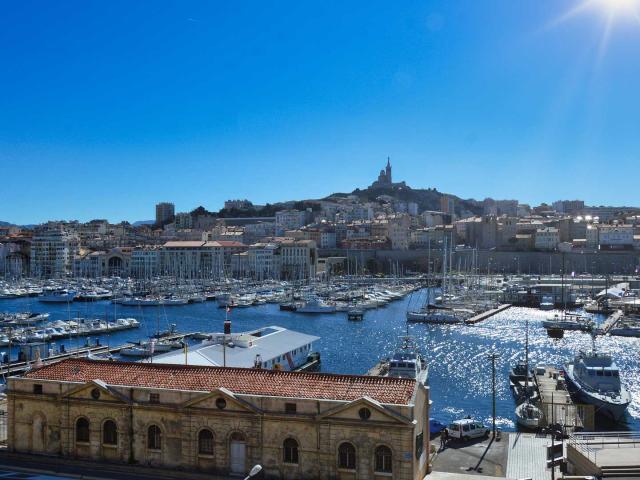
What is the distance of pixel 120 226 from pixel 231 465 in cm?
16807

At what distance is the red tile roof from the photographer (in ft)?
44.8

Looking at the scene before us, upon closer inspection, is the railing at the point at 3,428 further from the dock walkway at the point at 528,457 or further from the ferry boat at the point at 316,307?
the ferry boat at the point at 316,307

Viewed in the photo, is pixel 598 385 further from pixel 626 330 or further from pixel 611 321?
pixel 611 321

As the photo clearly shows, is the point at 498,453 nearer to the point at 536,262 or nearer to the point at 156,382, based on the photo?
the point at 156,382

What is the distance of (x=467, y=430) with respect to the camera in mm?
19562


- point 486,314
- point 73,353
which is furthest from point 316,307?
point 73,353

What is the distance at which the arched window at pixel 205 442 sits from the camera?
554 inches

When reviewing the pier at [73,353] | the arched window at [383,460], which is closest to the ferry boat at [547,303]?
the pier at [73,353]

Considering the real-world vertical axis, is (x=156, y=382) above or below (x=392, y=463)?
above

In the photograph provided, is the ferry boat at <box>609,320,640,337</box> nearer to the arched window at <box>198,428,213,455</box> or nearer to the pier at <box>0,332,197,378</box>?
the pier at <box>0,332,197,378</box>

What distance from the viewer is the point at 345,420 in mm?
13172

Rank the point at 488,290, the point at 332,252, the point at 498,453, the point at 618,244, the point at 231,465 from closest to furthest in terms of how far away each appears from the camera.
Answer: the point at 231,465 < the point at 498,453 < the point at 488,290 < the point at 618,244 < the point at 332,252

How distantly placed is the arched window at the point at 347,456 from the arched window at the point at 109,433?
17.1 ft

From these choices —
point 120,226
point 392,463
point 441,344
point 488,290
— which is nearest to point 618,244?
point 488,290
